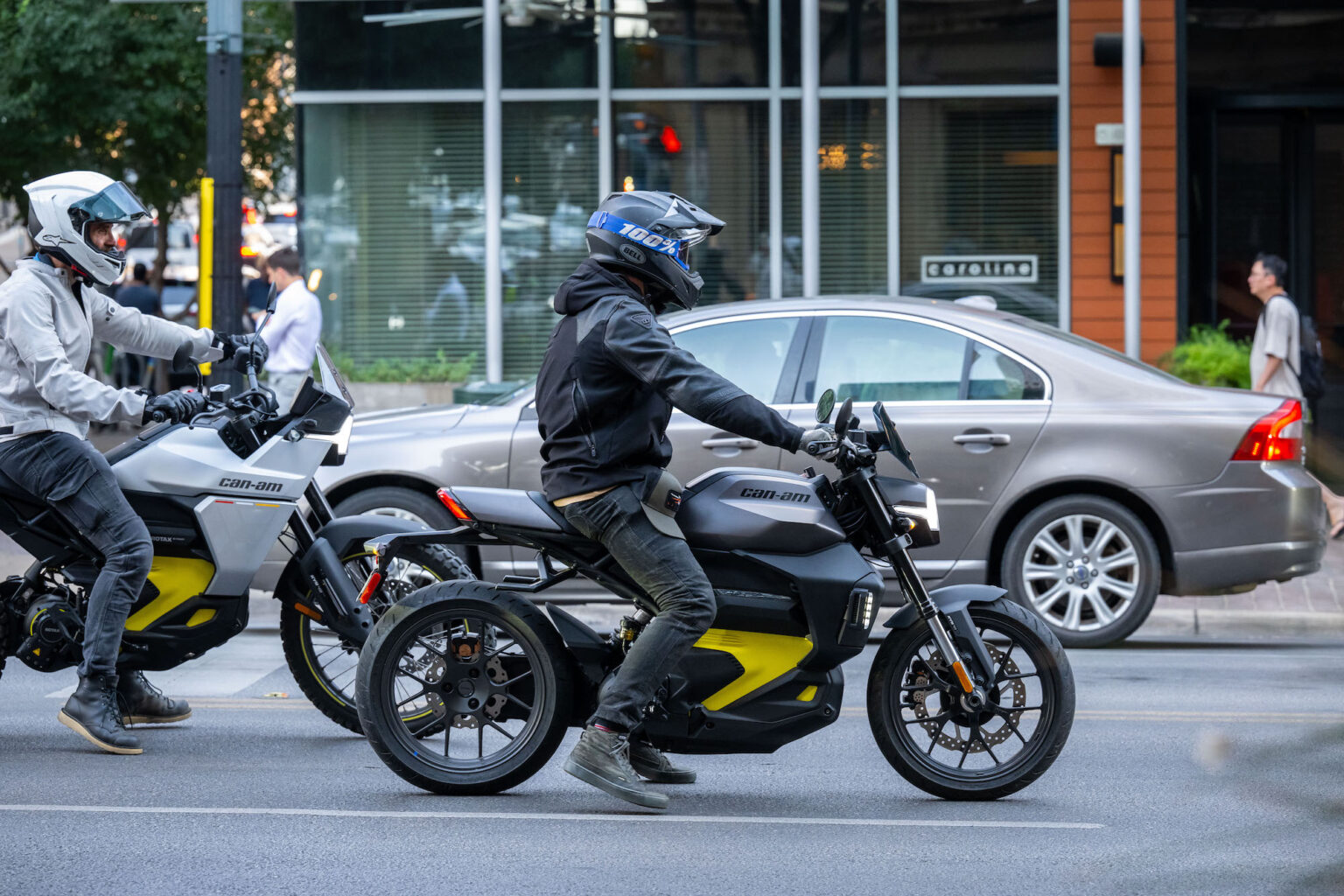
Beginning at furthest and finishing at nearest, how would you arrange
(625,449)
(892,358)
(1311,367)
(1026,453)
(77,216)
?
(892,358) → (1026,453) → (77,216) → (625,449) → (1311,367)

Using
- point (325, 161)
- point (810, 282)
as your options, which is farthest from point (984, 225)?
point (325, 161)

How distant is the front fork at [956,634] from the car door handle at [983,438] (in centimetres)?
312

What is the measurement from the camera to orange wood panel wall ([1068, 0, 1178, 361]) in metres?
14.1

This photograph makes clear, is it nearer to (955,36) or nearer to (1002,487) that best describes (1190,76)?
(955,36)

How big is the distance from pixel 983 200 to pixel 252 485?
9.89 m

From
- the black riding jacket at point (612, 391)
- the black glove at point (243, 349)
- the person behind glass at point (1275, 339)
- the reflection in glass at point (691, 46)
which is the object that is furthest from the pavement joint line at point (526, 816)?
the reflection in glass at point (691, 46)

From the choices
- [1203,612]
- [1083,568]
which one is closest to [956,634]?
[1083,568]

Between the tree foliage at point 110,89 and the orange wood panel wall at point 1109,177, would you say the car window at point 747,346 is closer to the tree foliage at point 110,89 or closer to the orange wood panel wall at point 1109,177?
the orange wood panel wall at point 1109,177

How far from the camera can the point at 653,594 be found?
4645 mm

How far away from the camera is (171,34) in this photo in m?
19.8

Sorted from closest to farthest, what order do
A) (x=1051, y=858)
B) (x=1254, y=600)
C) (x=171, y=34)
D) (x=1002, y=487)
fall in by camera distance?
(x=1051, y=858), (x=1002, y=487), (x=1254, y=600), (x=171, y=34)

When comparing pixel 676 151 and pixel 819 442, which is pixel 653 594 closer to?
pixel 819 442

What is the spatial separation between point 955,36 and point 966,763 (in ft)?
33.3

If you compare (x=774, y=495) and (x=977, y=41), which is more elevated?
(x=977, y=41)
